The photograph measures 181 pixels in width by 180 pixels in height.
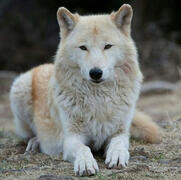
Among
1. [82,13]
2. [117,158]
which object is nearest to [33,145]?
[117,158]

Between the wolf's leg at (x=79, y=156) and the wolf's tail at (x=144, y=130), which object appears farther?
the wolf's tail at (x=144, y=130)

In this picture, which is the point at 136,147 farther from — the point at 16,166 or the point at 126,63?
the point at 16,166

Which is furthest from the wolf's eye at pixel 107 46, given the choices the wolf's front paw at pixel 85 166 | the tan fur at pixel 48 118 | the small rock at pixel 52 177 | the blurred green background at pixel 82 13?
the blurred green background at pixel 82 13

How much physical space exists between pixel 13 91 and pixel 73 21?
1.93 m

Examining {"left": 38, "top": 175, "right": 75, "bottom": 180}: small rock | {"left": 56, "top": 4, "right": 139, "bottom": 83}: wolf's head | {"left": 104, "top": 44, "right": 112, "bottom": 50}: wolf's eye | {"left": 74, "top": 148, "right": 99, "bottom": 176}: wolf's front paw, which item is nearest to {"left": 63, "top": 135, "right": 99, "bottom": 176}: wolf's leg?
{"left": 74, "top": 148, "right": 99, "bottom": 176}: wolf's front paw

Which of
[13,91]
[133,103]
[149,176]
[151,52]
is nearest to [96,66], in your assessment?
[133,103]

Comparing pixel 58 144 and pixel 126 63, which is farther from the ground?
pixel 126 63

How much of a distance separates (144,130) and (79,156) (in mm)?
1538

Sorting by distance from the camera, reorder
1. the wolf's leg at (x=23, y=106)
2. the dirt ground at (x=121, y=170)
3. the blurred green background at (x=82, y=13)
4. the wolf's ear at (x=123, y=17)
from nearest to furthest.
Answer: the dirt ground at (x=121, y=170)
the wolf's ear at (x=123, y=17)
the wolf's leg at (x=23, y=106)
the blurred green background at (x=82, y=13)

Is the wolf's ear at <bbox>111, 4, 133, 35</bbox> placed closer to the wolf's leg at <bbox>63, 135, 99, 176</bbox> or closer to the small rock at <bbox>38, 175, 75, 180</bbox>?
the wolf's leg at <bbox>63, 135, 99, 176</bbox>

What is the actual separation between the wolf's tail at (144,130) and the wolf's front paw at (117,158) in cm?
102

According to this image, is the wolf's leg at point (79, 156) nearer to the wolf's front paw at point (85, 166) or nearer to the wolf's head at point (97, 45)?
the wolf's front paw at point (85, 166)

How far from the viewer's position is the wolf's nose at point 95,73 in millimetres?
4340

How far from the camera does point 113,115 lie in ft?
15.8
